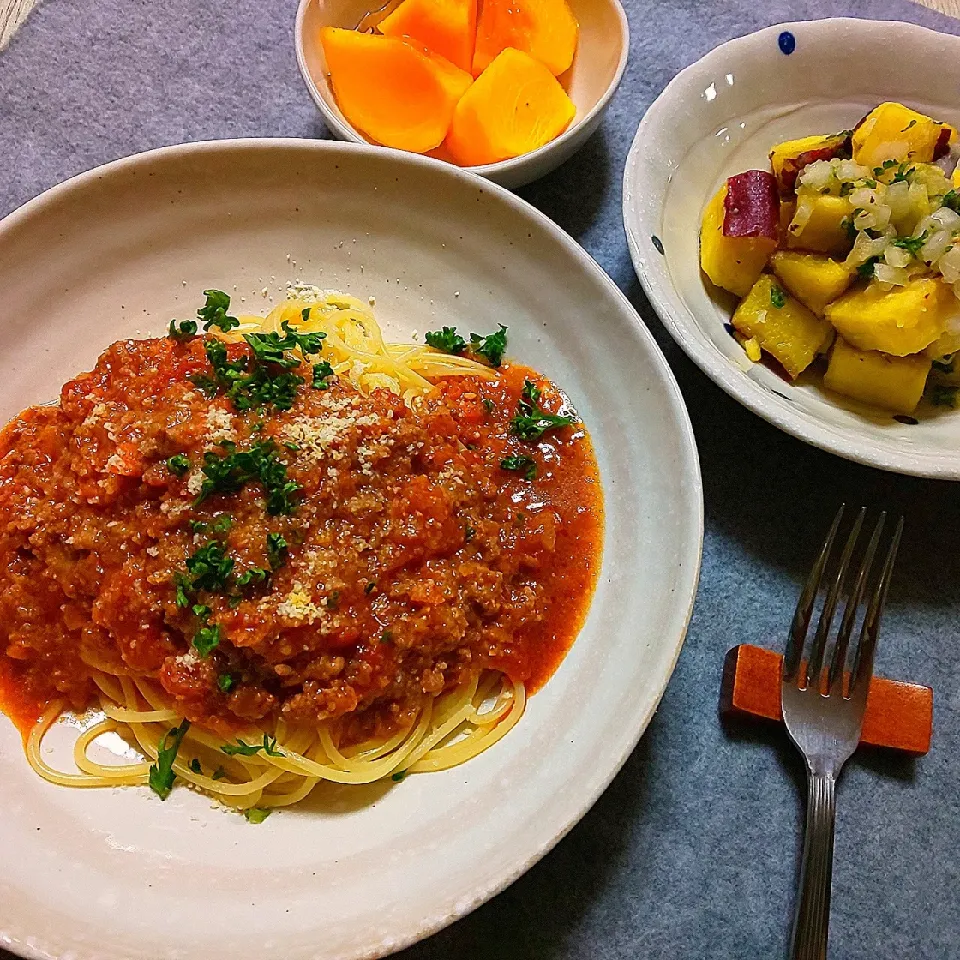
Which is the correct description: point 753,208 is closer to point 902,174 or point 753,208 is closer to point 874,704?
point 902,174

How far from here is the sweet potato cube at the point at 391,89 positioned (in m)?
3.59

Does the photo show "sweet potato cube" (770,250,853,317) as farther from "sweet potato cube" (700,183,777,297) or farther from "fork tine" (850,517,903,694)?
"fork tine" (850,517,903,694)

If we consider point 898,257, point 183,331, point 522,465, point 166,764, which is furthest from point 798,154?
point 166,764

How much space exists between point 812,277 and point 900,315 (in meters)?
0.35

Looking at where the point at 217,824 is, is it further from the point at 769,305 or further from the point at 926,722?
the point at 769,305

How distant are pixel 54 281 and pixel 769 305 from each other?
105 inches

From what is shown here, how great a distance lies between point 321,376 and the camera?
299cm

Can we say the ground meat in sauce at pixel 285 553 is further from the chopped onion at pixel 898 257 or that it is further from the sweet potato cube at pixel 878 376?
the chopped onion at pixel 898 257

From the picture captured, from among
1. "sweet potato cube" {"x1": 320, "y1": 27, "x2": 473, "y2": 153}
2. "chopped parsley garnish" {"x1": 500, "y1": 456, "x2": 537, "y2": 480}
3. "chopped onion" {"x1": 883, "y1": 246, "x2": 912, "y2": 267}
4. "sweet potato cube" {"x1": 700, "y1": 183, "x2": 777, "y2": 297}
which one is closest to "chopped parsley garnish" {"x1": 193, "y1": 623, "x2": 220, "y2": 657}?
"chopped parsley garnish" {"x1": 500, "y1": 456, "x2": 537, "y2": 480}

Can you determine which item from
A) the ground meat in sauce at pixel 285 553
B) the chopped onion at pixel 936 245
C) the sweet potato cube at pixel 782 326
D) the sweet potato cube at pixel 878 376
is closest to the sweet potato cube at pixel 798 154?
the sweet potato cube at pixel 782 326

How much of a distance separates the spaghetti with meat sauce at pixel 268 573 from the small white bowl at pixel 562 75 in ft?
3.84

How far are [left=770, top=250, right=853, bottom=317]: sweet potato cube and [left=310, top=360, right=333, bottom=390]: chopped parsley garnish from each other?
1.77 meters

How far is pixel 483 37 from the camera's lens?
12.5 ft

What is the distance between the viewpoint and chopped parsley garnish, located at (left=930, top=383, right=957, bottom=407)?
332 centimetres
